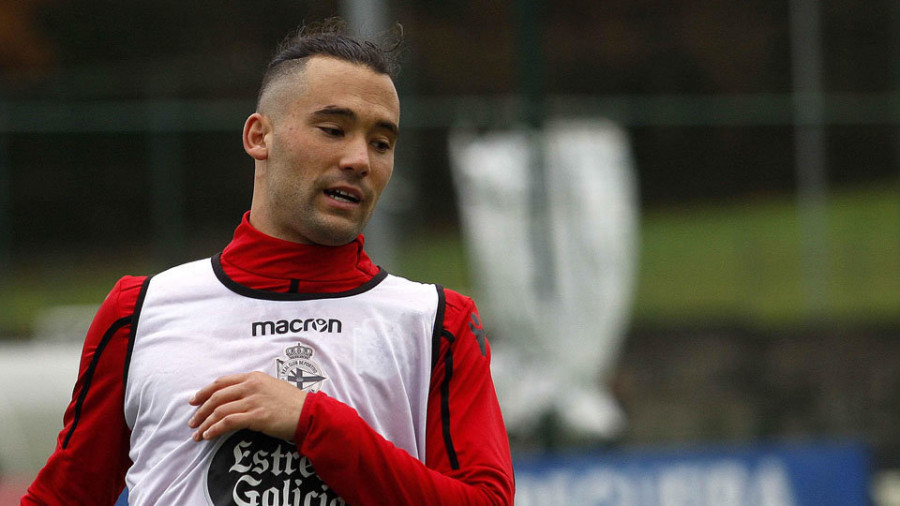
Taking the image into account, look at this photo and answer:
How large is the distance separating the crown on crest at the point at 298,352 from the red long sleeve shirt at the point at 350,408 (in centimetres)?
12

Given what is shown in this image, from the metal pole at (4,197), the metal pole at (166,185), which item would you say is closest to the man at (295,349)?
the metal pole at (166,185)

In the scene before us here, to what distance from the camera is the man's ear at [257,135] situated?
243 centimetres

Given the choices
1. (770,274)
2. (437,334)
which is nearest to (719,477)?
(437,334)

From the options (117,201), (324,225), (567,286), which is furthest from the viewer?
(117,201)

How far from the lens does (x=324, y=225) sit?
2336 mm

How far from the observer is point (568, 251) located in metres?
10.1

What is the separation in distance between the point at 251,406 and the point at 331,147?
0.47 metres

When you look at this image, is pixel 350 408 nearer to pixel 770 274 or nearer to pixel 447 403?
pixel 447 403

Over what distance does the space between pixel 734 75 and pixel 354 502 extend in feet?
47.8

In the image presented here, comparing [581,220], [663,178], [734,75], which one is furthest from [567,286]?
[734,75]

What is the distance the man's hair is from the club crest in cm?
49

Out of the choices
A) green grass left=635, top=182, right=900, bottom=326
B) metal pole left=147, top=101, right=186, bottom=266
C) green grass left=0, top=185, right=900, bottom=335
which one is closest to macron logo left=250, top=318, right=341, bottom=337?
metal pole left=147, top=101, right=186, bottom=266

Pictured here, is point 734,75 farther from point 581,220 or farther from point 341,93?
point 341,93

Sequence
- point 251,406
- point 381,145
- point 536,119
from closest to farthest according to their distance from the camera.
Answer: point 251,406, point 381,145, point 536,119
